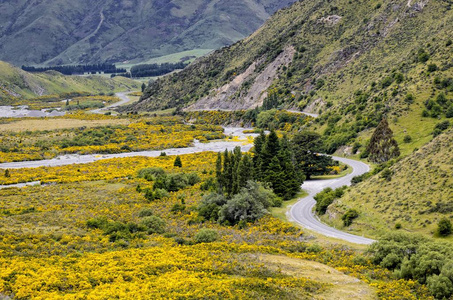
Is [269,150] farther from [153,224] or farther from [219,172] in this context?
[153,224]

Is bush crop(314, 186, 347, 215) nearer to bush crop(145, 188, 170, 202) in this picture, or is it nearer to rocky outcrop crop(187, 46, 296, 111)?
bush crop(145, 188, 170, 202)

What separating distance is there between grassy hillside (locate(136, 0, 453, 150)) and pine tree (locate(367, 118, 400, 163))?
228cm

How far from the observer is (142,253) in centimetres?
3362

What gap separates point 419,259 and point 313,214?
20.6m

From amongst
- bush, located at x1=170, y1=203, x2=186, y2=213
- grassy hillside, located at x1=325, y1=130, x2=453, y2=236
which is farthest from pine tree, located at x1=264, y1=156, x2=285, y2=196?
bush, located at x1=170, y1=203, x2=186, y2=213

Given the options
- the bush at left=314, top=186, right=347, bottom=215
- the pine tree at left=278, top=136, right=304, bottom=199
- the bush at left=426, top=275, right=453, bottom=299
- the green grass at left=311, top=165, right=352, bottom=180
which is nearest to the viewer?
the bush at left=426, top=275, right=453, bottom=299

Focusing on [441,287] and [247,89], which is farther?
[247,89]

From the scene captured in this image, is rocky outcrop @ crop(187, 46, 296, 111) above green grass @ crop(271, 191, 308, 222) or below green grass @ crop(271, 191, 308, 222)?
above

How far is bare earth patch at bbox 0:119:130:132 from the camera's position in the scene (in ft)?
451

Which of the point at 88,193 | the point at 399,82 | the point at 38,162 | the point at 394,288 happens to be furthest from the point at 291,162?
the point at 38,162

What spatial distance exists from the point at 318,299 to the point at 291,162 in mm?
38701

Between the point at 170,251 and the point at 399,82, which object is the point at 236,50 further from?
the point at 170,251

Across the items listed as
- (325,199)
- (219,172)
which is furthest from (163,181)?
(325,199)

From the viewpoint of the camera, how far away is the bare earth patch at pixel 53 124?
13738 cm
